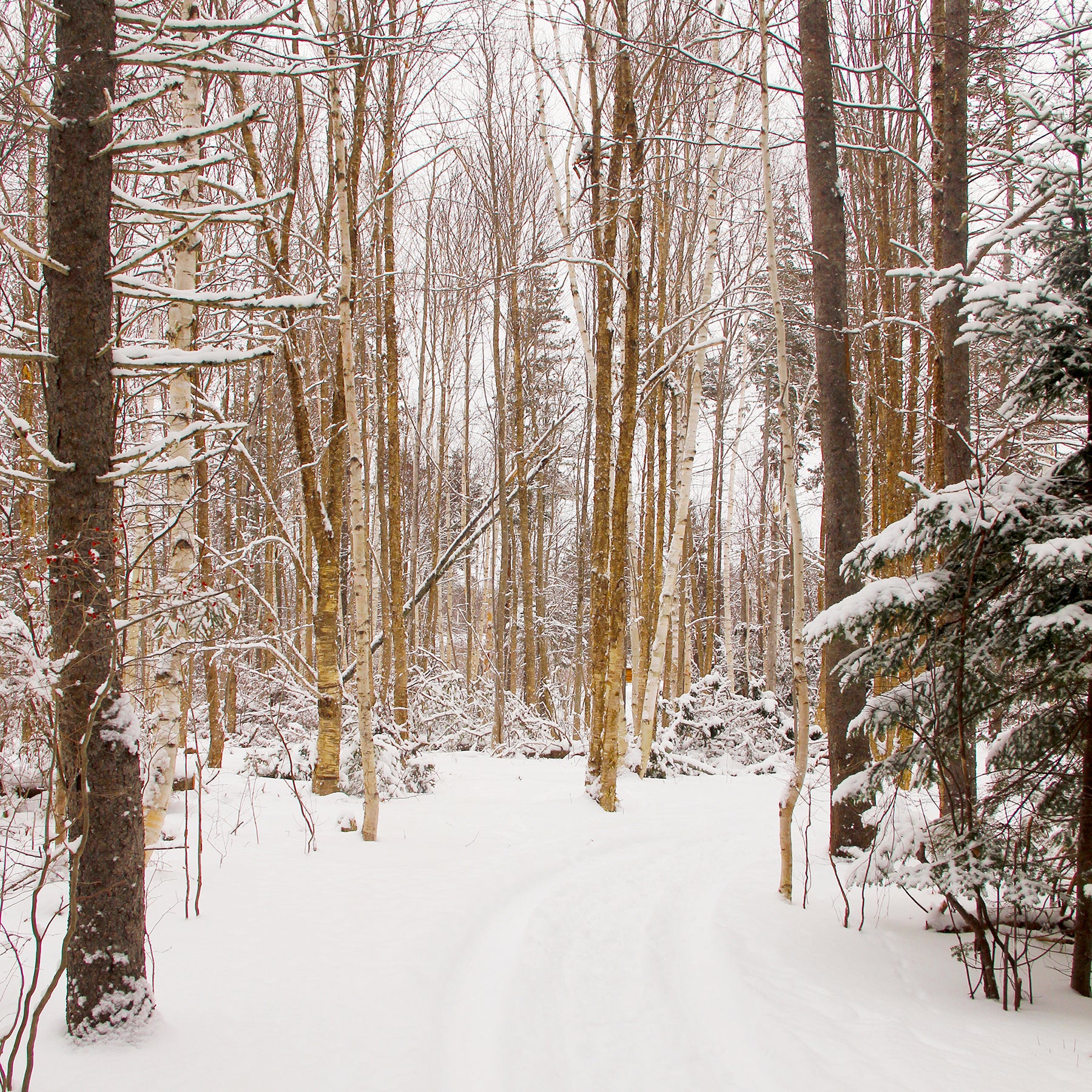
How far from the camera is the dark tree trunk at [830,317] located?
20.2ft

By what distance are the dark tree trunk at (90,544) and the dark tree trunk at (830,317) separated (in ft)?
17.0

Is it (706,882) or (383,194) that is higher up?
(383,194)

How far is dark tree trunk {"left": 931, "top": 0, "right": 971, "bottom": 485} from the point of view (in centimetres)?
580

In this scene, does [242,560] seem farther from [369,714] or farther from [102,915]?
[102,915]

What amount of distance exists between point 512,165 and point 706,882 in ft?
43.4

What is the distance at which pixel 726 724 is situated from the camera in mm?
14812

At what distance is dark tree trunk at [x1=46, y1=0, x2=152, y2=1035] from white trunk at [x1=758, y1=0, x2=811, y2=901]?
4.02m

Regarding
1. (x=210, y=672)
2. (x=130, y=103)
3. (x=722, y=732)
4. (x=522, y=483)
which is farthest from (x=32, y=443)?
(x=722, y=732)

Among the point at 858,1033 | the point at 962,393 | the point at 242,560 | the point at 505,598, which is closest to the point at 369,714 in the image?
the point at 242,560

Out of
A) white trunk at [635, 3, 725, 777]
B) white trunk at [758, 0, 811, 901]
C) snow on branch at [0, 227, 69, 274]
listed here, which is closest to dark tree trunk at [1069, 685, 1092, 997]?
white trunk at [758, 0, 811, 901]

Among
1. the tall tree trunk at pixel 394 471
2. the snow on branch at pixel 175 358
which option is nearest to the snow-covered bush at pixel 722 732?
the tall tree trunk at pixel 394 471

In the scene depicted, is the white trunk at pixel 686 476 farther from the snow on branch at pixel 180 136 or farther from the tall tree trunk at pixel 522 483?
the snow on branch at pixel 180 136

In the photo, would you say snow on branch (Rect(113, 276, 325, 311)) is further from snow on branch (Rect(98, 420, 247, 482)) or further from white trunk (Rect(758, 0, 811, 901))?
white trunk (Rect(758, 0, 811, 901))

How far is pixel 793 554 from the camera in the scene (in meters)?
5.57
